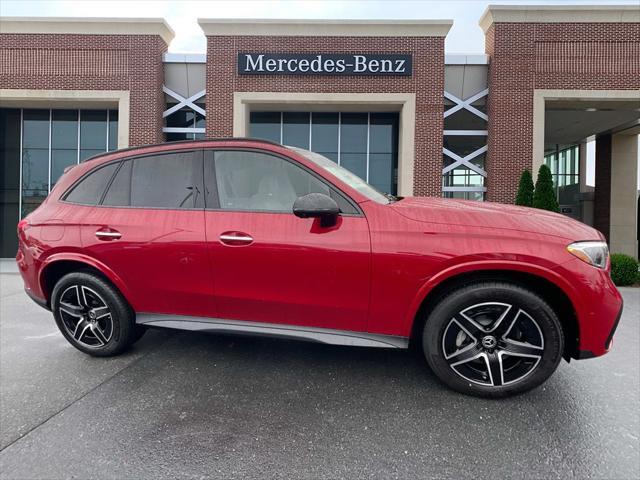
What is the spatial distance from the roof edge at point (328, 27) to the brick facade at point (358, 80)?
165 millimetres

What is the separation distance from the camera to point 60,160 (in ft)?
48.8

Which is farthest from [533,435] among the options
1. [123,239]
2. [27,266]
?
[27,266]

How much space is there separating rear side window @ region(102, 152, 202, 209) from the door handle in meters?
0.24

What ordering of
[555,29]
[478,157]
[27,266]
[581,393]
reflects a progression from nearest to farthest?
[581,393] < [27,266] < [555,29] < [478,157]

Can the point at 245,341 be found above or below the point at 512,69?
below

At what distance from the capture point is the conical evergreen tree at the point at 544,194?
36.0 ft

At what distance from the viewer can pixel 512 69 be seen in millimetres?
12688

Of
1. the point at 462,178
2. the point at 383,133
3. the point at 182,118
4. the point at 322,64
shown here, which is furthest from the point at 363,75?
the point at 182,118

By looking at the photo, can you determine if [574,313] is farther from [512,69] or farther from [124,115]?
[124,115]

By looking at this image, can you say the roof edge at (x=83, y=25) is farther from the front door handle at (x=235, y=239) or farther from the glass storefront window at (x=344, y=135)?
the front door handle at (x=235, y=239)

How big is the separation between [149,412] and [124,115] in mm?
13431

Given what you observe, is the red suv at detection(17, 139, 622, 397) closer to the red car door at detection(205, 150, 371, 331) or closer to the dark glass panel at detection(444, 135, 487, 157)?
the red car door at detection(205, 150, 371, 331)

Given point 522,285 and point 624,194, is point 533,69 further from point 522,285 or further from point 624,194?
point 522,285

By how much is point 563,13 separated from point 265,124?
11.1 m
